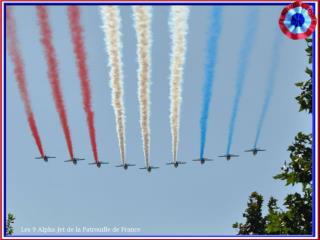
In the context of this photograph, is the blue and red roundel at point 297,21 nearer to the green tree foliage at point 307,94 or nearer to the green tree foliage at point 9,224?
the green tree foliage at point 307,94

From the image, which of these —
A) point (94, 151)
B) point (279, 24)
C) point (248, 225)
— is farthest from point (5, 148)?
point (248, 225)

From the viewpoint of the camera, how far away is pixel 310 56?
26703 mm

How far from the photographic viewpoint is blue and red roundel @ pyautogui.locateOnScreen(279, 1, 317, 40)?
80.6 ft

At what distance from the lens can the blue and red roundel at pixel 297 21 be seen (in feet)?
80.6

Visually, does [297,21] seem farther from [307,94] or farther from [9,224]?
[9,224]

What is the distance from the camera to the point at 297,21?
2489 centimetres

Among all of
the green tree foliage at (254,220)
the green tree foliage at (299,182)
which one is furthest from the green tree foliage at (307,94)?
the green tree foliage at (254,220)

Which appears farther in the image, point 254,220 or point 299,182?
point 254,220

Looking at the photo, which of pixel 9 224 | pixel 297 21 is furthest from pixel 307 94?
pixel 9 224

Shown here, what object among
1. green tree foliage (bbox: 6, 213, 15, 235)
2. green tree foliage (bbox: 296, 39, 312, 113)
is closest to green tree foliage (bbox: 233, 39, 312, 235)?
green tree foliage (bbox: 296, 39, 312, 113)

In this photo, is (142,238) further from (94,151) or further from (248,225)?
(248,225)

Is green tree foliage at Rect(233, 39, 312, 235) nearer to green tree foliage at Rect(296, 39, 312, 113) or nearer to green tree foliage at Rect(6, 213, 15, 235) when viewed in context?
green tree foliage at Rect(296, 39, 312, 113)

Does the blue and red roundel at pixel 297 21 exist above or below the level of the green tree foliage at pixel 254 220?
above

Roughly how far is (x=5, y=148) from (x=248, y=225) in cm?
2097
